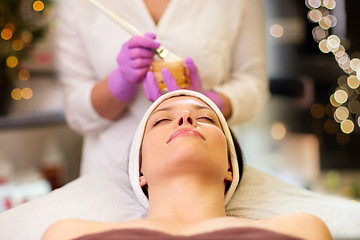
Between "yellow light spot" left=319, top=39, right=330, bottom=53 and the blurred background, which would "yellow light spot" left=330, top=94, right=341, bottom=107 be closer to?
the blurred background

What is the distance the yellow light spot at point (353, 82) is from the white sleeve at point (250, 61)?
75.3 inches

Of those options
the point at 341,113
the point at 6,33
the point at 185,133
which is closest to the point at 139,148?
the point at 185,133

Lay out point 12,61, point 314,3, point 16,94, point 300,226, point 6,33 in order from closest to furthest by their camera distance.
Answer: point 300,226, point 6,33, point 12,61, point 16,94, point 314,3

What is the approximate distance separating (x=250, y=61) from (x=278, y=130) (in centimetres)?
209

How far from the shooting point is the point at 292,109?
141 inches

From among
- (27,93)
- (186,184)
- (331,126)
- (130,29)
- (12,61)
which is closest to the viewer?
(186,184)

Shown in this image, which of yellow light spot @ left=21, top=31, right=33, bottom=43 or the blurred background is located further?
the blurred background

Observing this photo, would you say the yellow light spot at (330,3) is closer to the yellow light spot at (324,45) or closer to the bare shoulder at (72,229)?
the yellow light spot at (324,45)

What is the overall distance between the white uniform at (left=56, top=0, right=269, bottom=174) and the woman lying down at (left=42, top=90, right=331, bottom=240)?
0.26m

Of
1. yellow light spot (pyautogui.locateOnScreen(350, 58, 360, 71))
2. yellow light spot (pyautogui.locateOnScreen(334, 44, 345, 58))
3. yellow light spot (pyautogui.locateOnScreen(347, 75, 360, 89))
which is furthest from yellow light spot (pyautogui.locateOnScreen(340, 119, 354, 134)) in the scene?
yellow light spot (pyautogui.locateOnScreen(334, 44, 345, 58))

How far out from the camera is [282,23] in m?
3.67

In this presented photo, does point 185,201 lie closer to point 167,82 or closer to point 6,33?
point 167,82

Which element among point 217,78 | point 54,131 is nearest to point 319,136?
point 54,131

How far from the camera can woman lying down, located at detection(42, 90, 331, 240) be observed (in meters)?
1.04
